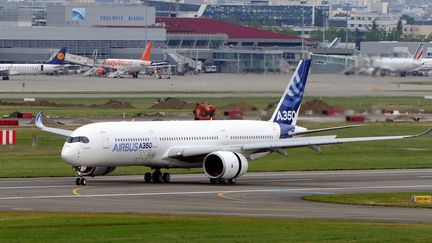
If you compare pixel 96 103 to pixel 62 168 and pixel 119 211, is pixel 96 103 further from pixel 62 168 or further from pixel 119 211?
pixel 119 211

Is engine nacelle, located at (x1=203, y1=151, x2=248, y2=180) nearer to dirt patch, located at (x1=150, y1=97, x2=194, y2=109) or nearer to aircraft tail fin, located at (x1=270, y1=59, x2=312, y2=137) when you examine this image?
aircraft tail fin, located at (x1=270, y1=59, x2=312, y2=137)

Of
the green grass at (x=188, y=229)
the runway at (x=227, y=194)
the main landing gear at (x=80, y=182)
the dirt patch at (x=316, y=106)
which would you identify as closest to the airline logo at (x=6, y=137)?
the runway at (x=227, y=194)

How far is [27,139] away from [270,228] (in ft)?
165

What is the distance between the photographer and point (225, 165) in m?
66.6

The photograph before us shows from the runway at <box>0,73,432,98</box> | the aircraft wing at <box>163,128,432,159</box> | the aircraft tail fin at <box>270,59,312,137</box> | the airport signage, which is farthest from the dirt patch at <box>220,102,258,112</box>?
the airport signage

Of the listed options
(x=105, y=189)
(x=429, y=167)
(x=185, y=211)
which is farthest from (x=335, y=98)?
(x=185, y=211)

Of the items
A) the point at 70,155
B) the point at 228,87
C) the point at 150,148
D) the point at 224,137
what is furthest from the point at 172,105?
the point at 70,155

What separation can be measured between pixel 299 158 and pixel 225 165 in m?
19.2

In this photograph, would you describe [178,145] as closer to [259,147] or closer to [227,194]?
[259,147]

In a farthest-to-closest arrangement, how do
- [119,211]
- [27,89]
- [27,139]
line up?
Result: [27,89] → [27,139] → [119,211]

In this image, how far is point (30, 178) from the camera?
69.8 metres

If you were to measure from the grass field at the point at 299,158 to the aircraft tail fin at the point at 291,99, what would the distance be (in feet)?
15.0

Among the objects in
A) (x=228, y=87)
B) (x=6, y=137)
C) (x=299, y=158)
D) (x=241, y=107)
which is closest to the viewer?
(x=299, y=158)

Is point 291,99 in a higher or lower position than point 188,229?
higher
